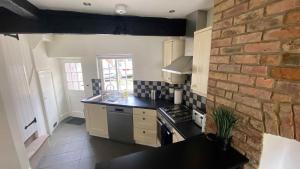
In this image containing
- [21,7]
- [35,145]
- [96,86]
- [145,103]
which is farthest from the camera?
[96,86]

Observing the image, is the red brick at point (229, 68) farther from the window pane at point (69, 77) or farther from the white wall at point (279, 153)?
the window pane at point (69, 77)

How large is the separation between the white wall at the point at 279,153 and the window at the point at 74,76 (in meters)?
4.26

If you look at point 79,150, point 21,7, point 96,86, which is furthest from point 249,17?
point 96,86

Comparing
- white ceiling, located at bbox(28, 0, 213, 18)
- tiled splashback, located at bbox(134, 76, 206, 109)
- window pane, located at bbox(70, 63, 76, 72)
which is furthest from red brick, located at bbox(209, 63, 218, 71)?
window pane, located at bbox(70, 63, 76, 72)

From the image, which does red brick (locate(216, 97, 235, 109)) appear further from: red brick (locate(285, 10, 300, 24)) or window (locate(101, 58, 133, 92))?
window (locate(101, 58, 133, 92))

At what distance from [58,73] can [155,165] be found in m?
4.18

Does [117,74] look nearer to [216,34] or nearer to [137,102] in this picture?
[137,102]

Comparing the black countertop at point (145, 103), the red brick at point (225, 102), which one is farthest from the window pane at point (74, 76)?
the red brick at point (225, 102)

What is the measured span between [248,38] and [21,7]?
200cm

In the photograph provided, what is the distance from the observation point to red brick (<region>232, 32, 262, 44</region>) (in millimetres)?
1056

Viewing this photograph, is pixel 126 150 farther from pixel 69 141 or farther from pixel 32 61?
pixel 32 61

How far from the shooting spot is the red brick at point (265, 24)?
3.02 feet

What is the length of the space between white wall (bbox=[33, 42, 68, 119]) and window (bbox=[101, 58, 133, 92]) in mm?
1360

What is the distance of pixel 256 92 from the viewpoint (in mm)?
1088
